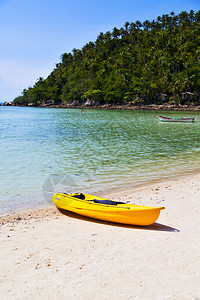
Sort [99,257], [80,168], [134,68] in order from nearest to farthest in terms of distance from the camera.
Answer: [99,257], [80,168], [134,68]

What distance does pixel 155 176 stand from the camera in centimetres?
1311

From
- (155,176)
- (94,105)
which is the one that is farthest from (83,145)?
(94,105)

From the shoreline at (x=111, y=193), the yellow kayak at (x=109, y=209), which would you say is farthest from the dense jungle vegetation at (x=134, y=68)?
the yellow kayak at (x=109, y=209)

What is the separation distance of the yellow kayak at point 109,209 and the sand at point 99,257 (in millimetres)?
232

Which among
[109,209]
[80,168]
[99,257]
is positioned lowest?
[99,257]

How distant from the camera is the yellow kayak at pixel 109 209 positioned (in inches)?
271

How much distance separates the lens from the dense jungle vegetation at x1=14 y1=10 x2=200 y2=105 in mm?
108750

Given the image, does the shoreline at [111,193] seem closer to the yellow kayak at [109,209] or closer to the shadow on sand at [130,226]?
the yellow kayak at [109,209]

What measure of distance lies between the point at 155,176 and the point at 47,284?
9.46 meters

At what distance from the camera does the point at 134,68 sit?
131125 mm

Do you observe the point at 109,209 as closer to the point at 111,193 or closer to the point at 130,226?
the point at 130,226

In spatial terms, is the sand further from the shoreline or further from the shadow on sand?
the shoreline

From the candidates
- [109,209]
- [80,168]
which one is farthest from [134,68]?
[109,209]

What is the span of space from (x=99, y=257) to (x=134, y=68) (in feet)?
442
